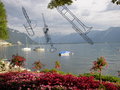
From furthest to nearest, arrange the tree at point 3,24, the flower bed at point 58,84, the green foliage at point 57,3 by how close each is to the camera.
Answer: the tree at point 3,24 < the green foliage at point 57,3 < the flower bed at point 58,84

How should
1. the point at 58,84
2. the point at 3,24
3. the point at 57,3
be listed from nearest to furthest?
1. the point at 58,84
2. the point at 57,3
3. the point at 3,24

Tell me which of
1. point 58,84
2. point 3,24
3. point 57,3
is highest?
point 3,24

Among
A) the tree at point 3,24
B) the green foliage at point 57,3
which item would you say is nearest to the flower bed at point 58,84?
the green foliage at point 57,3

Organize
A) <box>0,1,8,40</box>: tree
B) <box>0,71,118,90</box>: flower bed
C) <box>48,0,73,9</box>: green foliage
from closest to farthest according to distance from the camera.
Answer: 1. <box>0,71,118,90</box>: flower bed
2. <box>48,0,73,9</box>: green foliage
3. <box>0,1,8,40</box>: tree

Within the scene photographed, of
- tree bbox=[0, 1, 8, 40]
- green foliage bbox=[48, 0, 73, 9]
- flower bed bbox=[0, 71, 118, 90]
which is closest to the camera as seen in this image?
flower bed bbox=[0, 71, 118, 90]

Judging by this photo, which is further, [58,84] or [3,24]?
[3,24]

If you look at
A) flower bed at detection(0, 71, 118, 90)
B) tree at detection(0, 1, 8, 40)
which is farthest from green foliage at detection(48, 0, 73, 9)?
tree at detection(0, 1, 8, 40)

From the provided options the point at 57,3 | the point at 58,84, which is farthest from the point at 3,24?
the point at 58,84

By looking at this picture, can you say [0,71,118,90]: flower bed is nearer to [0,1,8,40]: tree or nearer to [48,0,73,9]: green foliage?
[48,0,73,9]: green foliage

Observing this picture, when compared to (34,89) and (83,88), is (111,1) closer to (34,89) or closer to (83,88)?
(83,88)

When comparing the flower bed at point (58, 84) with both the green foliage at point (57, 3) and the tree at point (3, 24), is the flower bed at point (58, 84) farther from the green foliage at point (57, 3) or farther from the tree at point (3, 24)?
the tree at point (3, 24)

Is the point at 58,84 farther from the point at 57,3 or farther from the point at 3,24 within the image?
the point at 3,24

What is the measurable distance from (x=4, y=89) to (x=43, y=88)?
258 cm

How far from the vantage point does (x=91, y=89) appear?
852 cm
